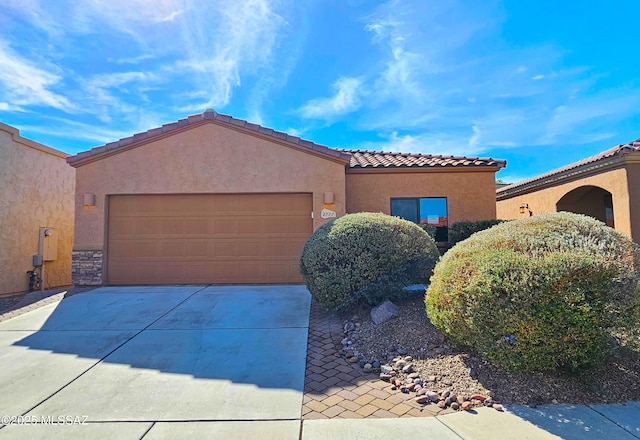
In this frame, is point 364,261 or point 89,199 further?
→ point 89,199

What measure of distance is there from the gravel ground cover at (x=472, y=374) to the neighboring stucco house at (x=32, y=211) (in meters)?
11.1

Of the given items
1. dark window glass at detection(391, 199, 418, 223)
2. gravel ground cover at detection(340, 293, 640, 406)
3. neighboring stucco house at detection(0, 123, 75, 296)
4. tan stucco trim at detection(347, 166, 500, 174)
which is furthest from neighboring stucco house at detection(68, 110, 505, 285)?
gravel ground cover at detection(340, 293, 640, 406)

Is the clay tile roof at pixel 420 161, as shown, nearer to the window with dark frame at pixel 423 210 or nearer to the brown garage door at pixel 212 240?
the window with dark frame at pixel 423 210

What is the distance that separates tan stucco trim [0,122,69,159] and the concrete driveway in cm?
637

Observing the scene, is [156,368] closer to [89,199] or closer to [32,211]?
[89,199]

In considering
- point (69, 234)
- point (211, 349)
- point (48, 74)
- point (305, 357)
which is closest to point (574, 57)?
point (305, 357)

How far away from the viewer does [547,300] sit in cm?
361

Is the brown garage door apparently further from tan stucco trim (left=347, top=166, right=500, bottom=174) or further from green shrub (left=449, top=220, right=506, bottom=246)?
green shrub (left=449, top=220, right=506, bottom=246)

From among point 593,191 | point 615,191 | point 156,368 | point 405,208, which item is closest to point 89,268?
point 156,368

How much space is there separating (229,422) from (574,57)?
12345 mm

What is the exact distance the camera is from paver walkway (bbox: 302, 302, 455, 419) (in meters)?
3.52

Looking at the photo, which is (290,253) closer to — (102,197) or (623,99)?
(102,197)

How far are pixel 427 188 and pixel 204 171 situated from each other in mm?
6642

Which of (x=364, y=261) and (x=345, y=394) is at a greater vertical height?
(x=364, y=261)
